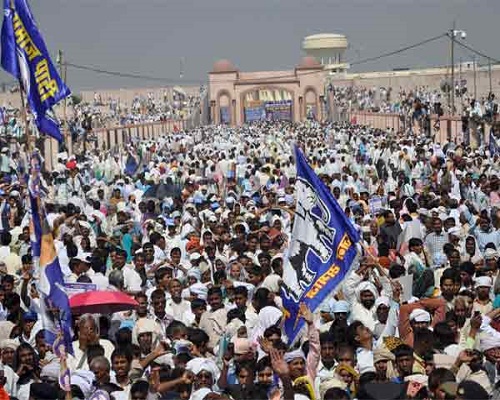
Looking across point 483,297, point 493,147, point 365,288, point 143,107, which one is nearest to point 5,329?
point 365,288

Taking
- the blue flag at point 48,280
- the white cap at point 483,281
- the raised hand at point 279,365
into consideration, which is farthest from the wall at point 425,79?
the raised hand at point 279,365

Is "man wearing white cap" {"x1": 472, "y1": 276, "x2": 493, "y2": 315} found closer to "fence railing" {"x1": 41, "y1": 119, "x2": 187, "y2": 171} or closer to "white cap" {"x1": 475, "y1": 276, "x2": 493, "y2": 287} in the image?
"white cap" {"x1": 475, "y1": 276, "x2": 493, "y2": 287}

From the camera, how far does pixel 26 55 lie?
6516mm

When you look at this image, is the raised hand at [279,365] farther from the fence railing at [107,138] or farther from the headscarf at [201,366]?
the fence railing at [107,138]

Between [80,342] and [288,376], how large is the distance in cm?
192

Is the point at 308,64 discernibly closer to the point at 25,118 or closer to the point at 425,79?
the point at 425,79

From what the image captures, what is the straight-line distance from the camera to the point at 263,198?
14984 millimetres

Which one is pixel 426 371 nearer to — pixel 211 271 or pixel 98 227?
pixel 211 271

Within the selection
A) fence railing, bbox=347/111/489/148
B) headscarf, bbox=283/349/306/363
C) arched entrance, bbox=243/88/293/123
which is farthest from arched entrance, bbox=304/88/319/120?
headscarf, bbox=283/349/306/363

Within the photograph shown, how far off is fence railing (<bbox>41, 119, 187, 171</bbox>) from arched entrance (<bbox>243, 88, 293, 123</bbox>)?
5434mm

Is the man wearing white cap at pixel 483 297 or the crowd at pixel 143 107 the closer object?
the man wearing white cap at pixel 483 297

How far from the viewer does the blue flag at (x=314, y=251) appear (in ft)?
22.1

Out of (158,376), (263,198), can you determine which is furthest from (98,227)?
(158,376)

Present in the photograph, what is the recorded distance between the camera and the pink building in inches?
2571
